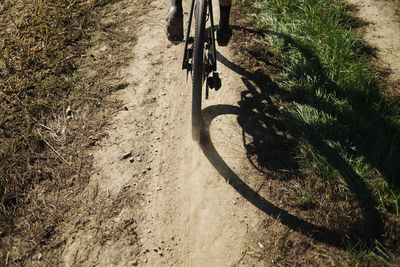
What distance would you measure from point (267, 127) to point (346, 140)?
0.87 metres

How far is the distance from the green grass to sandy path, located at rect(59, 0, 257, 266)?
76 centimetres

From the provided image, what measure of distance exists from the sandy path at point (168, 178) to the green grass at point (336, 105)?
759 mm

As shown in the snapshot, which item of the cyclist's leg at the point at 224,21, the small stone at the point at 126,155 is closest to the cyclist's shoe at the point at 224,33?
the cyclist's leg at the point at 224,21

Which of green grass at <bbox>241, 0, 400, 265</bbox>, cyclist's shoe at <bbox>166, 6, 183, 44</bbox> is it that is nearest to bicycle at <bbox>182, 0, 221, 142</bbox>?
cyclist's shoe at <bbox>166, 6, 183, 44</bbox>

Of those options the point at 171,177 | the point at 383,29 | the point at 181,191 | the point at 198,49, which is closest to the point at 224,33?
the point at 198,49

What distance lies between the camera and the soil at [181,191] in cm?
242

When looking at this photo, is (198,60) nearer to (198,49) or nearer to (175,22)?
(198,49)

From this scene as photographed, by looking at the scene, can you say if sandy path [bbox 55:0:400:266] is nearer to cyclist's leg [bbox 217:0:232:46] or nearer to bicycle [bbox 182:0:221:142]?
bicycle [bbox 182:0:221:142]

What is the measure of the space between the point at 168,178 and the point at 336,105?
223 centimetres

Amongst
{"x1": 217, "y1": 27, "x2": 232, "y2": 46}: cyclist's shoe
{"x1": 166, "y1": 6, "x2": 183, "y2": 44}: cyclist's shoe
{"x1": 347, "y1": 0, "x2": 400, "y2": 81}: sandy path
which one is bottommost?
{"x1": 347, "y1": 0, "x2": 400, "y2": 81}: sandy path

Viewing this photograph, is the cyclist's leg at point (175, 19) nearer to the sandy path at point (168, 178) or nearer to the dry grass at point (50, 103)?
the sandy path at point (168, 178)

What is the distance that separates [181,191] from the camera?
2803 mm

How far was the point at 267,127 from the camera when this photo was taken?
10.6ft

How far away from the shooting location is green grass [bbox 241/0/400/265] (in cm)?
256
